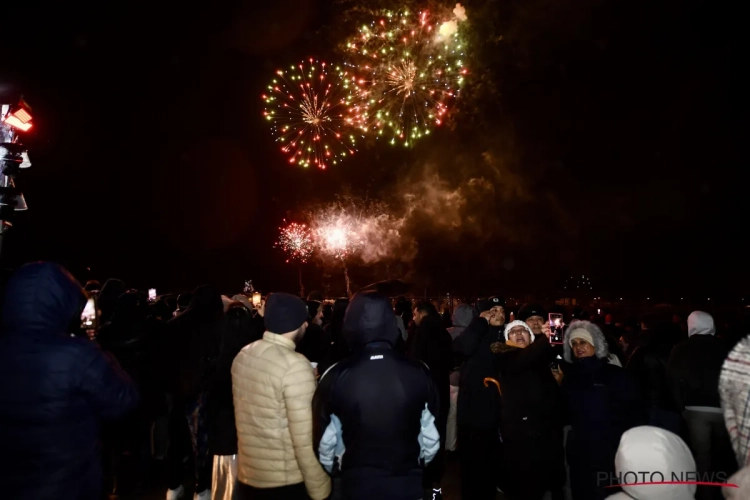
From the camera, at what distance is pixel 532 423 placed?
14.2 ft

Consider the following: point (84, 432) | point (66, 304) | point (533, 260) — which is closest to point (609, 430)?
point (84, 432)

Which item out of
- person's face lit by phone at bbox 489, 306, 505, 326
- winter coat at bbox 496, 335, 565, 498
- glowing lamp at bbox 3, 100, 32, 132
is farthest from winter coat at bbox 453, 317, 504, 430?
glowing lamp at bbox 3, 100, 32, 132

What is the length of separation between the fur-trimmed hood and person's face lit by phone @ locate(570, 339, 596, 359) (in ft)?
0.17

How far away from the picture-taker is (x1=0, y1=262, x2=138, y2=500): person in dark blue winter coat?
2.57m

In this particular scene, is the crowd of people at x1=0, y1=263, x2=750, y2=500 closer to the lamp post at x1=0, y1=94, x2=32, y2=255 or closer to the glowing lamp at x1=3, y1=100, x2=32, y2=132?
the lamp post at x1=0, y1=94, x2=32, y2=255

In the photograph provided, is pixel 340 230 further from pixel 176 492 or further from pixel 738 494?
pixel 738 494

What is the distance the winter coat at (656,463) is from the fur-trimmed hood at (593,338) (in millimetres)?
1940

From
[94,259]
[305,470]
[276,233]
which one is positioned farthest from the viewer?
[276,233]

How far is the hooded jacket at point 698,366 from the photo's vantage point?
5.42 metres

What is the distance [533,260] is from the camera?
32156 mm

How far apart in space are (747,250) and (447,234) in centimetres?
1703

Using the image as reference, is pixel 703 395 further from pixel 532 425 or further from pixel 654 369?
pixel 532 425

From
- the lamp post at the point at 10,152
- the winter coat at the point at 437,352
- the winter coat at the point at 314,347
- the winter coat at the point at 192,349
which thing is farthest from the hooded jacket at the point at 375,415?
the lamp post at the point at 10,152

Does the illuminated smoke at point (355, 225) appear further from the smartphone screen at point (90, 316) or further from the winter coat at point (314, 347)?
the smartphone screen at point (90, 316)
